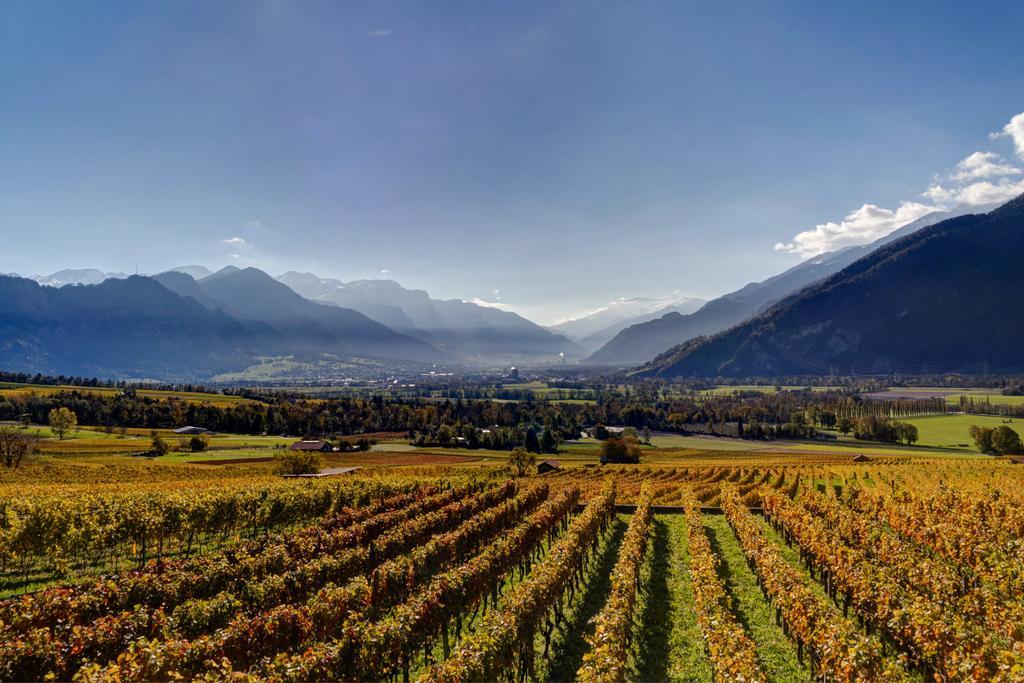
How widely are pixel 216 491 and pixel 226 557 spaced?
689 inches

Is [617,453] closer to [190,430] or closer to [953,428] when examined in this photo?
[190,430]

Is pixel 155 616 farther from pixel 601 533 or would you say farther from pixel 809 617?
pixel 601 533

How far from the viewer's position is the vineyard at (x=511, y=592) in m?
14.2

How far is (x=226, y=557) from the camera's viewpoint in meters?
24.1

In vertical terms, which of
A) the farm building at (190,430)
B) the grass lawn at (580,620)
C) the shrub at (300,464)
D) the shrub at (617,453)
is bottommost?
the shrub at (617,453)

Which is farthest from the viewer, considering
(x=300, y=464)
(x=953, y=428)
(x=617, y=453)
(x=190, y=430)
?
(x=953, y=428)

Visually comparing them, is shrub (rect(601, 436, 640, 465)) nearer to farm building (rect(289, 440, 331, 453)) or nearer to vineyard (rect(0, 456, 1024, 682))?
vineyard (rect(0, 456, 1024, 682))

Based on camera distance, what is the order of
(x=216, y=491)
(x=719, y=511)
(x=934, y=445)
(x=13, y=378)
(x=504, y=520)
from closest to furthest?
1. (x=504, y=520)
2. (x=216, y=491)
3. (x=719, y=511)
4. (x=934, y=445)
5. (x=13, y=378)

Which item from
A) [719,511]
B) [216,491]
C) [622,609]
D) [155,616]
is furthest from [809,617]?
[216,491]

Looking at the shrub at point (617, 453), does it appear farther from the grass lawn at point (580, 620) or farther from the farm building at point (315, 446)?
the grass lawn at point (580, 620)

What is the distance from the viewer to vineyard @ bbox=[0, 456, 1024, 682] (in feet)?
46.7

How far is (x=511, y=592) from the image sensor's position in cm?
2006

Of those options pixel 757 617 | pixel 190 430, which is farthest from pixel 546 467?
pixel 190 430

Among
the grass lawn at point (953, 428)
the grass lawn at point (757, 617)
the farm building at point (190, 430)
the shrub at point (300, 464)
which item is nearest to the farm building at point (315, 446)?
the shrub at point (300, 464)
